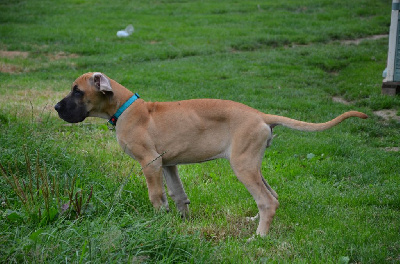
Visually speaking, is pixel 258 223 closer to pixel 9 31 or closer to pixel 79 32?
pixel 79 32

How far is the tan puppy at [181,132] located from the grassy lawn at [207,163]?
13.7 inches

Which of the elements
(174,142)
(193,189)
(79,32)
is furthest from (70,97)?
(79,32)

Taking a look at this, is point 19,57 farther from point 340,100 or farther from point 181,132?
point 181,132

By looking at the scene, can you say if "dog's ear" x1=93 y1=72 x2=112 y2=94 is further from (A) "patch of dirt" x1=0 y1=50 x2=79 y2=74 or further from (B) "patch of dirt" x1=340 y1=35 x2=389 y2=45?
(B) "patch of dirt" x1=340 y1=35 x2=389 y2=45

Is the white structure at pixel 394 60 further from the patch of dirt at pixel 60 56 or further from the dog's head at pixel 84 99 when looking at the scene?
the patch of dirt at pixel 60 56

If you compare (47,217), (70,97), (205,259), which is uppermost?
(70,97)

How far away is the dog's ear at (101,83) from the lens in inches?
223

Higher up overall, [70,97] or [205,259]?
[70,97]

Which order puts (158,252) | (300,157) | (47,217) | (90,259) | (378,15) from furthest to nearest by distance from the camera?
(378,15), (300,157), (47,217), (158,252), (90,259)

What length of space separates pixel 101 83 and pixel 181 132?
3.48 feet

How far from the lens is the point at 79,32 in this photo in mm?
19359

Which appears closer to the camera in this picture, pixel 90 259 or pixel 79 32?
pixel 90 259

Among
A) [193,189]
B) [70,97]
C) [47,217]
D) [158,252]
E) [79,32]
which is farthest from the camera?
[79,32]

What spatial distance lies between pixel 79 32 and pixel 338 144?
13.5 meters
